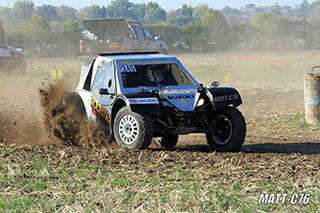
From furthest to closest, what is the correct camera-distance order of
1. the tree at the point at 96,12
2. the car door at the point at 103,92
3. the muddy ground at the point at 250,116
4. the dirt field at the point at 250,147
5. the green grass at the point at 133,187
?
the tree at the point at 96,12 < the muddy ground at the point at 250,116 < the car door at the point at 103,92 < the dirt field at the point at 250,147 < the green grass at the point at 133,187

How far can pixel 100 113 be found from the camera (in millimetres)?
9398

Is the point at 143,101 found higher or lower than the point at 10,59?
higher

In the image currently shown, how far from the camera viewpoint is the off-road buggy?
8430mm

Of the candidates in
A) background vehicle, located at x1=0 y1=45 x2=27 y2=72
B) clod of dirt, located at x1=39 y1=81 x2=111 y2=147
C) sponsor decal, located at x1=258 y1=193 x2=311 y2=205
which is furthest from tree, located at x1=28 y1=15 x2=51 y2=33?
sponsor decal, located at x1=258 y1=193 x2=311 y2=205

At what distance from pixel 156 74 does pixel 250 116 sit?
5.16 metres

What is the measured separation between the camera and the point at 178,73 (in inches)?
381

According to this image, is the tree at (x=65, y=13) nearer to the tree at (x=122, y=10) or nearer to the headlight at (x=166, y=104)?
the tree at (x=122, y=10)

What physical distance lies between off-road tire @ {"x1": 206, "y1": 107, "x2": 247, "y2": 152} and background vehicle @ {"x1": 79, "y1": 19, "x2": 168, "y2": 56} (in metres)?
17.1

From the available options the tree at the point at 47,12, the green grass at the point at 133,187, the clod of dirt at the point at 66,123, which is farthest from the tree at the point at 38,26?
the tree at the point at 47,12

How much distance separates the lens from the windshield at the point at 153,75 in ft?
30.3

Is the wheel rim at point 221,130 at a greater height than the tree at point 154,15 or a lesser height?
lesser

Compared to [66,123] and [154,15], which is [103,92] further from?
[154,15]

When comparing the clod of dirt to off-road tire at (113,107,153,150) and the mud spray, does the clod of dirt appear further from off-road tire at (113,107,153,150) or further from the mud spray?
off-road tire at (113,107,153,150)

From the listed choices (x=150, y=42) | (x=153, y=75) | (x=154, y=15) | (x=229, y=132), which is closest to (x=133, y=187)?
(x=229, y=132)
